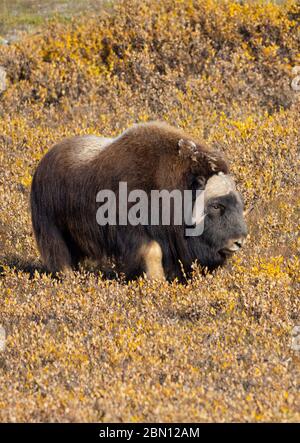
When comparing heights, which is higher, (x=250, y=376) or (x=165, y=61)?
(x=165, y=61)

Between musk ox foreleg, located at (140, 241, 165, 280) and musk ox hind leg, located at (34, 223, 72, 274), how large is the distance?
773 mm

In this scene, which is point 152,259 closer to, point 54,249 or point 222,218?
point 222,218

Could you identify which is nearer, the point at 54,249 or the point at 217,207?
the point at 217,207

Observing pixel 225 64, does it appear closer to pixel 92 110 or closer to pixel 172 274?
pixel 92 110

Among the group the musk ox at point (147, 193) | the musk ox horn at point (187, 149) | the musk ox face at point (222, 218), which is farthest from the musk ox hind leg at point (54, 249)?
the musk ox horn at point (187, 149)

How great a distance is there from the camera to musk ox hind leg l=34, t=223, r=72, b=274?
604cm

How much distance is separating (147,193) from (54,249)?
99 centimetres

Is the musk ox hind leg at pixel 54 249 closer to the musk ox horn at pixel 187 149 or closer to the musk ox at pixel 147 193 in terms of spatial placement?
the musk ox at pixel 147 193

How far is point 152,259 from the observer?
5562mm

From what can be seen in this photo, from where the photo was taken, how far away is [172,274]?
19.0ft

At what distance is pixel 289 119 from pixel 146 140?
3.74m

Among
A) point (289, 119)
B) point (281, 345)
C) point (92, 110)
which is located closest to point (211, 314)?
point (281, 345)

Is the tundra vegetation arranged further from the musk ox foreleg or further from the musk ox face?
the musk ox face

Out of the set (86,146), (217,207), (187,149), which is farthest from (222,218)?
(86,146)
